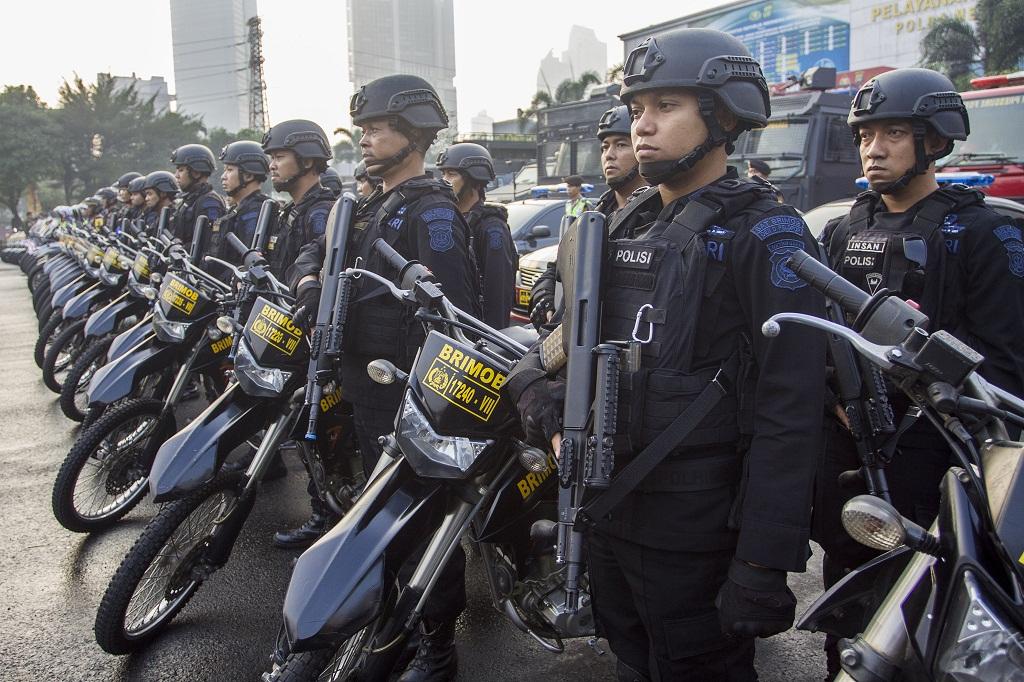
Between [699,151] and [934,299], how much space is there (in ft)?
3.82

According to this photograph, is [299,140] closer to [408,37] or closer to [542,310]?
[542,310]

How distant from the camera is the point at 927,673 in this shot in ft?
4.08

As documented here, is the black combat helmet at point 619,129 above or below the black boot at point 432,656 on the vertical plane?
above

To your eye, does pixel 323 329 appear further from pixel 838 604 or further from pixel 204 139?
pixel 204 139

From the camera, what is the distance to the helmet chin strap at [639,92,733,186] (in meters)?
2.02

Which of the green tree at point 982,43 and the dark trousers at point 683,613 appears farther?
the green tree at point 982,43

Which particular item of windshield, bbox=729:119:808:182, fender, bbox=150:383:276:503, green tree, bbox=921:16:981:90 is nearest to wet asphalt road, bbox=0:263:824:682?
fender, bbox=150:383:276:503

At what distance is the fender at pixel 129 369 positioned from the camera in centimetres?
473

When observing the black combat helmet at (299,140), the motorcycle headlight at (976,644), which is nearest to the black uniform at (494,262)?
the black combat helmet at (299,140)

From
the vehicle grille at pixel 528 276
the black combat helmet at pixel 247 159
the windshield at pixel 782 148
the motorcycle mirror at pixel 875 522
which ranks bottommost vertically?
the vehicle grille at pixel 528 276

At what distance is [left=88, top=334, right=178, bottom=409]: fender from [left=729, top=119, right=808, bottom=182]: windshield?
7382 mm

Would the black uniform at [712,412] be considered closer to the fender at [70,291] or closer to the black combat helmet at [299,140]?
the black combat helmet at [299,140]

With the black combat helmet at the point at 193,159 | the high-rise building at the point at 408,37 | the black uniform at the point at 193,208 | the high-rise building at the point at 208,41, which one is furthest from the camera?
the high-rise building at the point at 208,41

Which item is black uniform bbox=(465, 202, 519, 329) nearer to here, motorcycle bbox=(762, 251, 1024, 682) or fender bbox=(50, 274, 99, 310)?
motorcycle bbox=(762, 251, 1024, 682)
